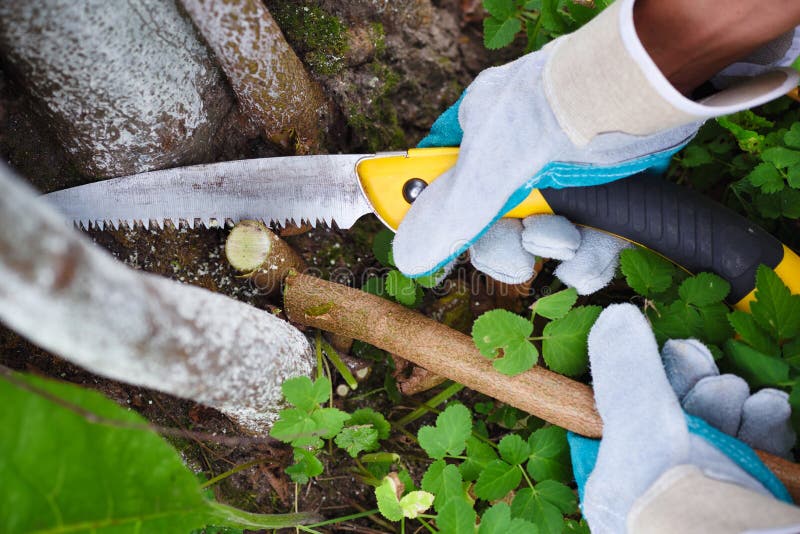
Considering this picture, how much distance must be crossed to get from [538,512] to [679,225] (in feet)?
3.05

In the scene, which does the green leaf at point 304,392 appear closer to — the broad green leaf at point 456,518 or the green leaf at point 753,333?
the broad green leaf at point 456,518

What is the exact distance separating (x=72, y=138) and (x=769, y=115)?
2496 mm

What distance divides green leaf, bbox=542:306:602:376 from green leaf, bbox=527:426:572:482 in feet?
0.63

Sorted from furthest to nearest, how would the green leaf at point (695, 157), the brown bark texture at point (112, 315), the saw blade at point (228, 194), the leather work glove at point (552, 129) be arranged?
the green leaf at point (695, 157), the saw blade at point (228, 194), the leather work glove at point (552, 129), the brown bark texture at point (112, 315)

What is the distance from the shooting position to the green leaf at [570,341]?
1.62m

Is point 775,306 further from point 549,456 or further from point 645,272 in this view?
point 549,456

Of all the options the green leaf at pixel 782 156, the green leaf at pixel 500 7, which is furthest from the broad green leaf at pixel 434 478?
the green leaf at pixel 500 7

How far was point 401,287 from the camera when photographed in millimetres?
1805

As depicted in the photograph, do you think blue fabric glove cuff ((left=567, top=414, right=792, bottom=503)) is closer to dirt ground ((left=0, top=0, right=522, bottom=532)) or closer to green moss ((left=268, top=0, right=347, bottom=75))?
dirt ground ((left=0, top=0, right=522, bottom=532))

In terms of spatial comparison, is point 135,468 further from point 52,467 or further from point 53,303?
point 53,303

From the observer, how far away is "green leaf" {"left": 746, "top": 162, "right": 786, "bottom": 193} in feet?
6.09

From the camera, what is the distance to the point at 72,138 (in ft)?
5.22

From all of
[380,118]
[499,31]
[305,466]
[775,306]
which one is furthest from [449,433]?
[499,31]

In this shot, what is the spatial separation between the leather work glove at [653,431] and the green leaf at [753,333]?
12 cm
